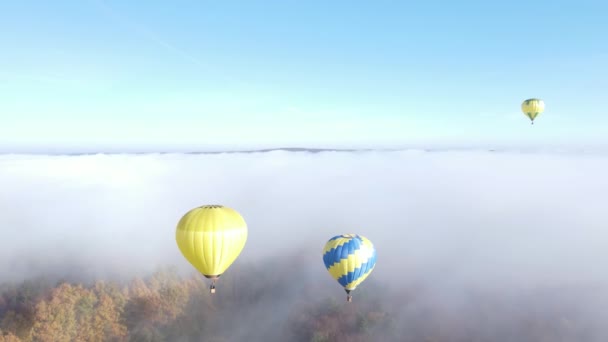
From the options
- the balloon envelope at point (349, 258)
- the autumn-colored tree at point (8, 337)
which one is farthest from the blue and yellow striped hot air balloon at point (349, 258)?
the autumn-colored tree at point (8, 337)

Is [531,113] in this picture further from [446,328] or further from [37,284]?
[37,284]

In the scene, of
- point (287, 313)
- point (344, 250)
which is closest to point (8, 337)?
point (287, 313)

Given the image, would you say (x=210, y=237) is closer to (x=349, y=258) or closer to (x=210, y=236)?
(x=210, y=236)

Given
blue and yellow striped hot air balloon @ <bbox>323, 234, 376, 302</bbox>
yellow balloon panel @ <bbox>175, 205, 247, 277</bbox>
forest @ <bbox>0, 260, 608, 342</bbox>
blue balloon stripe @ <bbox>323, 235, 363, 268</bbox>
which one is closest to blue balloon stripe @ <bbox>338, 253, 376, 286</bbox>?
blue and yellow striped hot air balloon @ <bbox>323, 234, 376, 302</bbox>

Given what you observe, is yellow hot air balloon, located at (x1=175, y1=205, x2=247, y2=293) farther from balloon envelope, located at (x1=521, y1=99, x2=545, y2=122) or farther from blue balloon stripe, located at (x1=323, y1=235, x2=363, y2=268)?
balloon envelope, located at (x1=521, y1=99, x2=545, y2=122)

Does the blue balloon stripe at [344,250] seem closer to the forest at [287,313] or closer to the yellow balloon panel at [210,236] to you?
the yellow balloon panel at [210,236]
